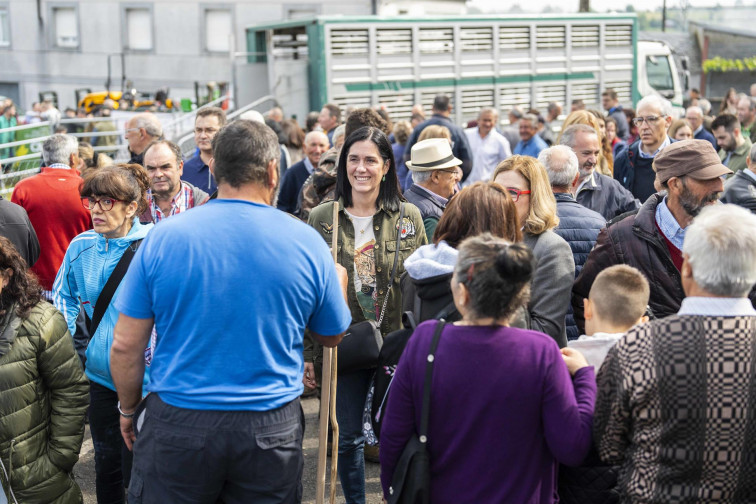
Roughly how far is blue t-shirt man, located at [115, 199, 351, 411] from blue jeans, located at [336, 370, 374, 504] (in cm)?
134

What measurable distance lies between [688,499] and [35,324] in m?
2.68

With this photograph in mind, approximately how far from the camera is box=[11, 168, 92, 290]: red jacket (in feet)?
21.4

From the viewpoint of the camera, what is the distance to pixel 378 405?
386cm

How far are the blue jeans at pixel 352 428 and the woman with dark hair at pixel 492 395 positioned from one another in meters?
1.38

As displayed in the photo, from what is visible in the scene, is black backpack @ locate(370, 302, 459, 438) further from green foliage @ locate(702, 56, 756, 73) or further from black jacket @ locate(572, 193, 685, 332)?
green foliage @ locate(702, 56, 756, 73)

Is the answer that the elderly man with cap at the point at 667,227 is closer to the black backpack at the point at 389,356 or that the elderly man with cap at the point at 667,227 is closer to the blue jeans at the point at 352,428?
the black backpack at the point at 389,356

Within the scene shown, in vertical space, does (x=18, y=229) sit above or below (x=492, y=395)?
above

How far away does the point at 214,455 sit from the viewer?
288 cm

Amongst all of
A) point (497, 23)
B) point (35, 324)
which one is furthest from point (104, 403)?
point (497, 23)

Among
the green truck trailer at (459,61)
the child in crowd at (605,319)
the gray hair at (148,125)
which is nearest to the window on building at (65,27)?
the green truck trailer at (459,61)

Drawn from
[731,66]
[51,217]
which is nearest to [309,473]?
[51,217]

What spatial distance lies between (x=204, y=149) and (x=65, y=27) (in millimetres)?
30255

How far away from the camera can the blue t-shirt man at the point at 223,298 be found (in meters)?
2.88

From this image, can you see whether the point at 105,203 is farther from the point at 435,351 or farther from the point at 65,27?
the point at 65,27
